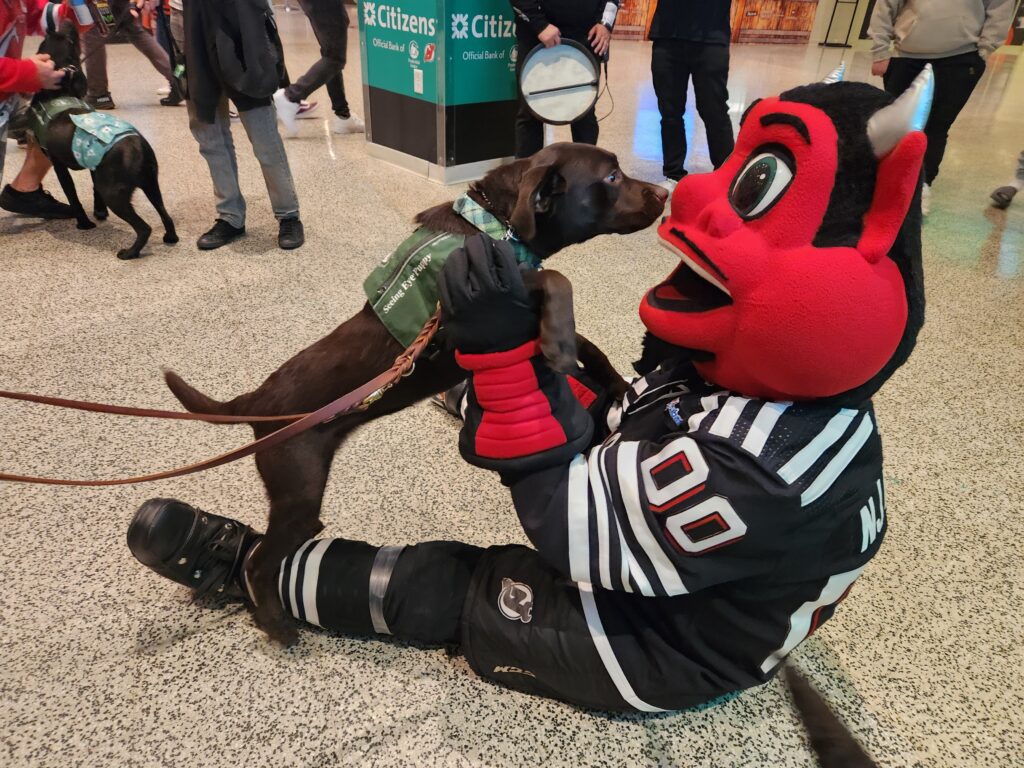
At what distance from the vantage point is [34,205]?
2.89 metres

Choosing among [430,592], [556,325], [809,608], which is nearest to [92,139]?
[430,592]

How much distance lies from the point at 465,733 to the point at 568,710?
179 mm

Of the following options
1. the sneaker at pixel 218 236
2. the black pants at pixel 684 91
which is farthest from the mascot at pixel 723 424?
the black pants at pixel 684 91

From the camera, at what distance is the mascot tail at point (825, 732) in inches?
40.4

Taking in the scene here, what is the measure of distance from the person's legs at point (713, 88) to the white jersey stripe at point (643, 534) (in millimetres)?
2759

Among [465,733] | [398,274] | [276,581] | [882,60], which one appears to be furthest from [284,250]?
[882,60]

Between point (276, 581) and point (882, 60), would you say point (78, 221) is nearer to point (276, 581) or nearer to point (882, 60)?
point (276, 581)

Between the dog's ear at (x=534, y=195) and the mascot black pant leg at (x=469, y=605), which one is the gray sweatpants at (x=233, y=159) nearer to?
the dog's ear at (x=534, y=195)

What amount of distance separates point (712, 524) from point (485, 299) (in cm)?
38

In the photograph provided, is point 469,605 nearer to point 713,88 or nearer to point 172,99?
point 713,88

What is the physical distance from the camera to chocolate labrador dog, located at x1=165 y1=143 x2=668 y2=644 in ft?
3.89

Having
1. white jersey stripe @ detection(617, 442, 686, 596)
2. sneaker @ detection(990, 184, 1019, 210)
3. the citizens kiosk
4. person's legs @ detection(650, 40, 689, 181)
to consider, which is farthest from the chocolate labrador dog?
sneaker @ detection(990, 184, 1019, 210)

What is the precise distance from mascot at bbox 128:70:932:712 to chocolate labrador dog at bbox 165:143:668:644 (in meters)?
0.26

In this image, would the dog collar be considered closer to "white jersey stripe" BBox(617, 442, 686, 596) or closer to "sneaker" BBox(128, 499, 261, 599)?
"white jersey stripe" BBox(617, 442, 686, 596)
